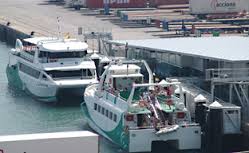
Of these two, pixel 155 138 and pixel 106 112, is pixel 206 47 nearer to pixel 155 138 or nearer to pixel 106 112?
pixel 106 112

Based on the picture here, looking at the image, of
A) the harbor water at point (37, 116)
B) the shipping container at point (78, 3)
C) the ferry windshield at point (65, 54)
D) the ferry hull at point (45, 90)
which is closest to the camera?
the harbor water at point (37, 116)

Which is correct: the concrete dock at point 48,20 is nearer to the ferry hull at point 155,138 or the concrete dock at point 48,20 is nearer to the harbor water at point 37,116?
the harbor water at point 37,116

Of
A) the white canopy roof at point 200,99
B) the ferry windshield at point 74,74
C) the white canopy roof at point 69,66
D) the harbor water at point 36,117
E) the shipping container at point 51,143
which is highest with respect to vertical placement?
the shipping container at point 51,143

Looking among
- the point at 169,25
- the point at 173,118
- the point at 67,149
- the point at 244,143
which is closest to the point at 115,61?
the point at 173,118

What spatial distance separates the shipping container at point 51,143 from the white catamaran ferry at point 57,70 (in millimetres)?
26650

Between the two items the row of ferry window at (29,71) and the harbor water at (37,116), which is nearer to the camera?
the harbor water at (37,116)

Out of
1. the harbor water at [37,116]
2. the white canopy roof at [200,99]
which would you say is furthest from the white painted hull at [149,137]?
the white canopy roof at [200,99]

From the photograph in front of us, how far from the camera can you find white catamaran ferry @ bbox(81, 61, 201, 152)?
37.4 metres

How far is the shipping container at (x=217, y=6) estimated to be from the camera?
89.4 meters

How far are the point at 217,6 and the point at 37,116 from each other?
4531 centimetres

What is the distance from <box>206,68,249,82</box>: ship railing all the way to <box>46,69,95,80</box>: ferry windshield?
12.2m

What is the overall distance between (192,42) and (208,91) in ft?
24.7

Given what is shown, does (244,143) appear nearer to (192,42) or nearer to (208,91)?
(208,91)

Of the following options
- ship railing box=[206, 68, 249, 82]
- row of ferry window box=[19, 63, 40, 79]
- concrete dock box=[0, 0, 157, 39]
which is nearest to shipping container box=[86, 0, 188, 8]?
concrete dock box=[0, 0, 157, 39]
